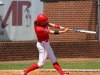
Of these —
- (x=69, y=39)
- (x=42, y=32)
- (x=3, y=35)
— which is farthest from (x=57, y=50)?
(x=42, y=32)

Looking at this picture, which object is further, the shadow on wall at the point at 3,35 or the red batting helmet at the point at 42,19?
the shadow on wall at the point at 3,35

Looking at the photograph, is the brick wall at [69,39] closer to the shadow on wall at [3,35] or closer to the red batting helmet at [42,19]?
the shadow on wall at [3,35]

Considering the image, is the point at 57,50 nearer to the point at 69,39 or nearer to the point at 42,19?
the point at 69,39

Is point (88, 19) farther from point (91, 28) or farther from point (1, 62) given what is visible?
point (1, 62)

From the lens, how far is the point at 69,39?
20188mm

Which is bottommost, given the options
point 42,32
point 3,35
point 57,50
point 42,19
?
point 57,50

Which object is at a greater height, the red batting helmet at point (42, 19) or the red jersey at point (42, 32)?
the red batting helmet at point (42, 19)

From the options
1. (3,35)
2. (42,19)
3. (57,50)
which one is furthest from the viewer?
(3,35)

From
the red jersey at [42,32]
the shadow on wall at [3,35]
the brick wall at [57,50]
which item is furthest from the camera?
the shadow on wall at [3,35]

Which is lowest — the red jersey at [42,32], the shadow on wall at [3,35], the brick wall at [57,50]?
the brick wall at [57,50]

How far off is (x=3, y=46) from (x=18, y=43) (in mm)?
654

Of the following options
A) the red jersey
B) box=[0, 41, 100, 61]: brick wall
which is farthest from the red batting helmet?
box=[0, 41, 100, 61]: brick wall

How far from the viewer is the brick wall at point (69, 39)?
19453 mm

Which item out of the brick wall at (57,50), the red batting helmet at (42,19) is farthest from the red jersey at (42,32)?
the brick wall at (57,50)
